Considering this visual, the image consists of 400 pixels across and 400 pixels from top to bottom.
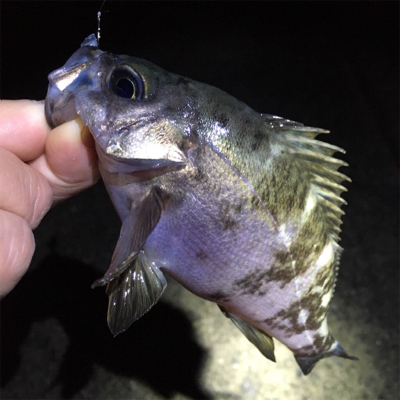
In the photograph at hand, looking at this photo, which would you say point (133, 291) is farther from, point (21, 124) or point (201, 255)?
point (21, 124)

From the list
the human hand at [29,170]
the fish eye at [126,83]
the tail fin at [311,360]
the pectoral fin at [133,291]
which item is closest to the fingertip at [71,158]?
the human hand at [29,170]

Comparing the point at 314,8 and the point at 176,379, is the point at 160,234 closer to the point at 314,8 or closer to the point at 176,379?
the point at 176,379

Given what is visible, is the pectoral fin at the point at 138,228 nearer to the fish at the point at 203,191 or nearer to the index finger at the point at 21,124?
the fish at the point at 203,191

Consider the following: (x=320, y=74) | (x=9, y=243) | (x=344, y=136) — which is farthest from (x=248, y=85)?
(x=9, y=243)

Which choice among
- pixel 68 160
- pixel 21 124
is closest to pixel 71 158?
pixel 68 160

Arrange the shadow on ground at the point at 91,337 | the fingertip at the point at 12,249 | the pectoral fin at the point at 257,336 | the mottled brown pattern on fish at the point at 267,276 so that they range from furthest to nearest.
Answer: the shadow on ground at the point at 91,337 < the pectoral fin at the point at 257,336 < the mottled brown pattern on fish at the point at 267,276 < the fingertip at the point at 12,249

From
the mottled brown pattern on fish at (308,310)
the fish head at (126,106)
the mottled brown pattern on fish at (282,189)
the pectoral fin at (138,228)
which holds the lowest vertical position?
the mottled brown pattern on fish at (308,310)

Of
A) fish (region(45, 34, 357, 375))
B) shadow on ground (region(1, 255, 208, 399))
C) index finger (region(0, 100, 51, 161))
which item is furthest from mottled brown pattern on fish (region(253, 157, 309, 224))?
shadow on ground (region(1, 255, 208, 399))
